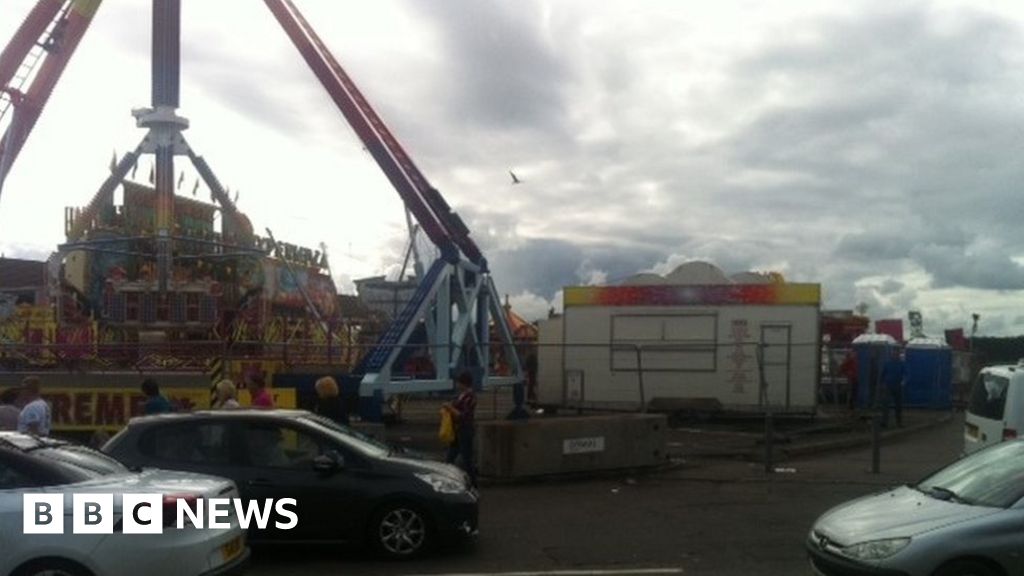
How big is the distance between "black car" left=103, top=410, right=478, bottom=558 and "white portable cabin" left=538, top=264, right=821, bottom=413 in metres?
14.6

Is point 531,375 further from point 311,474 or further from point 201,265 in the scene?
point 311,474

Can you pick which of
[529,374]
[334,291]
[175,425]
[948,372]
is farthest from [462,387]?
[334,291]

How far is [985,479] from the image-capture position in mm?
9023

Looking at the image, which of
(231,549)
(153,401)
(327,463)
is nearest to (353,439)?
(327,463)

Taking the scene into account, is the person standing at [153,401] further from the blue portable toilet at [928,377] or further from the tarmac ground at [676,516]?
the blue portable toilet at [928,377]

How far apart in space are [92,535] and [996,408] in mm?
10717

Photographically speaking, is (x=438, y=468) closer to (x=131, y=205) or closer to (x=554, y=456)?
(x=554, y=456)

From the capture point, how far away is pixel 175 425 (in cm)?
1112

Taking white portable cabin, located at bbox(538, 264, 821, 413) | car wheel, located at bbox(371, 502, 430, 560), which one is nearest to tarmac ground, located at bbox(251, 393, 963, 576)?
car wheel, located at bbox(371, 502, 430, 560)

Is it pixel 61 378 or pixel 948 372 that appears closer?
pixel 61 378

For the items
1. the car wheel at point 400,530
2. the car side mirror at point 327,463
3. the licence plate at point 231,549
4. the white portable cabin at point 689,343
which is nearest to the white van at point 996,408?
the car wheel at point 400,530

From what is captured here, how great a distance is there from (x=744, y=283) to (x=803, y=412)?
336 centimetres

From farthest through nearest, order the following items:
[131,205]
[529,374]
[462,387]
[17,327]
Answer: [131,205], [529,374], [17,327], [462,387]

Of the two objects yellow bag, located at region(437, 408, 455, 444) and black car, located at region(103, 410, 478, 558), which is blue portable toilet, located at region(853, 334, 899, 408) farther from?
black car, located at region(103, 410, 478, 558)
